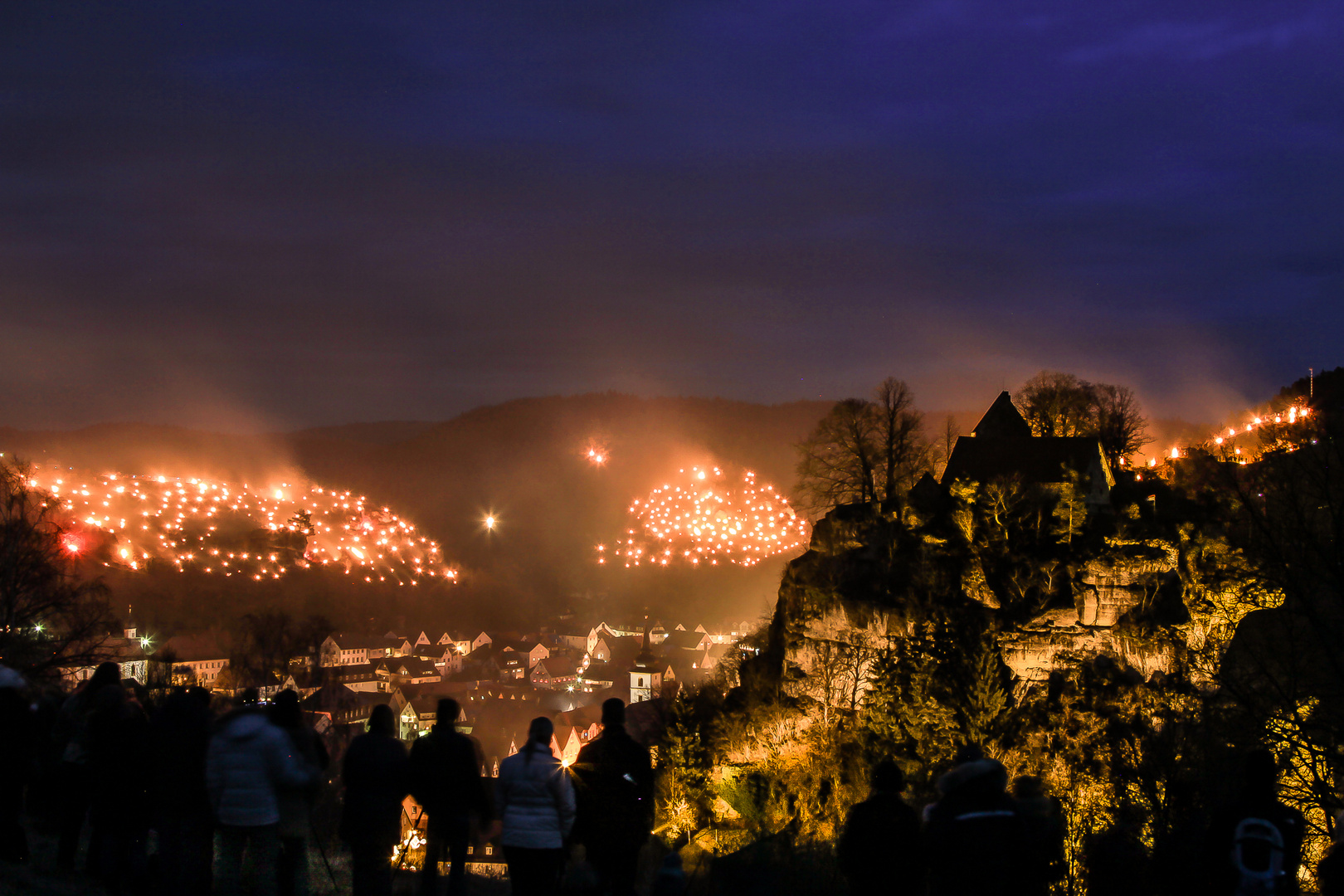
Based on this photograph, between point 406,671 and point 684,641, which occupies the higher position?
point 684,641

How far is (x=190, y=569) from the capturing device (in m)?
79.7

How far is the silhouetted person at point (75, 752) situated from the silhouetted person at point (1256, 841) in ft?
27.5

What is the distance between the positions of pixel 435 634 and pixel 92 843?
9232 cm

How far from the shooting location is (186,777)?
23.7 ft

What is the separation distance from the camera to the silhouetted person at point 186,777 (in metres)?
7.22

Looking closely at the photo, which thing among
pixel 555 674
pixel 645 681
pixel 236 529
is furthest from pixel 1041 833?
pixel 236 529

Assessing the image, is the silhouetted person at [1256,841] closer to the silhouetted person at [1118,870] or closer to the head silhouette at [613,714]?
the silhouetted person at [1118,870]

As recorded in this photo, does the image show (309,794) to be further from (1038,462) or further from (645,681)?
(645,681)

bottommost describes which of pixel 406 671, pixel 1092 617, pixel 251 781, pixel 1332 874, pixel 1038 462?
pixel 406 671

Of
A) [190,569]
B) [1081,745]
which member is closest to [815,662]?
[1081,745]

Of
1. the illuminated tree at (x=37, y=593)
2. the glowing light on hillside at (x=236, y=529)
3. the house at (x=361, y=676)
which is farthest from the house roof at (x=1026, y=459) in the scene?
the glowing light on hillside at (x=236, y=529)

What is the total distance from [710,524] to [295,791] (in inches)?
2998

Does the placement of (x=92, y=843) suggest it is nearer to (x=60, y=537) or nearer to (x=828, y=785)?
(x=60, y=537)

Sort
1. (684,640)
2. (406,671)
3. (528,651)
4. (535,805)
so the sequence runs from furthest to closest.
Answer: (684,640) < (528,651) < (406,671) < (535,805)
